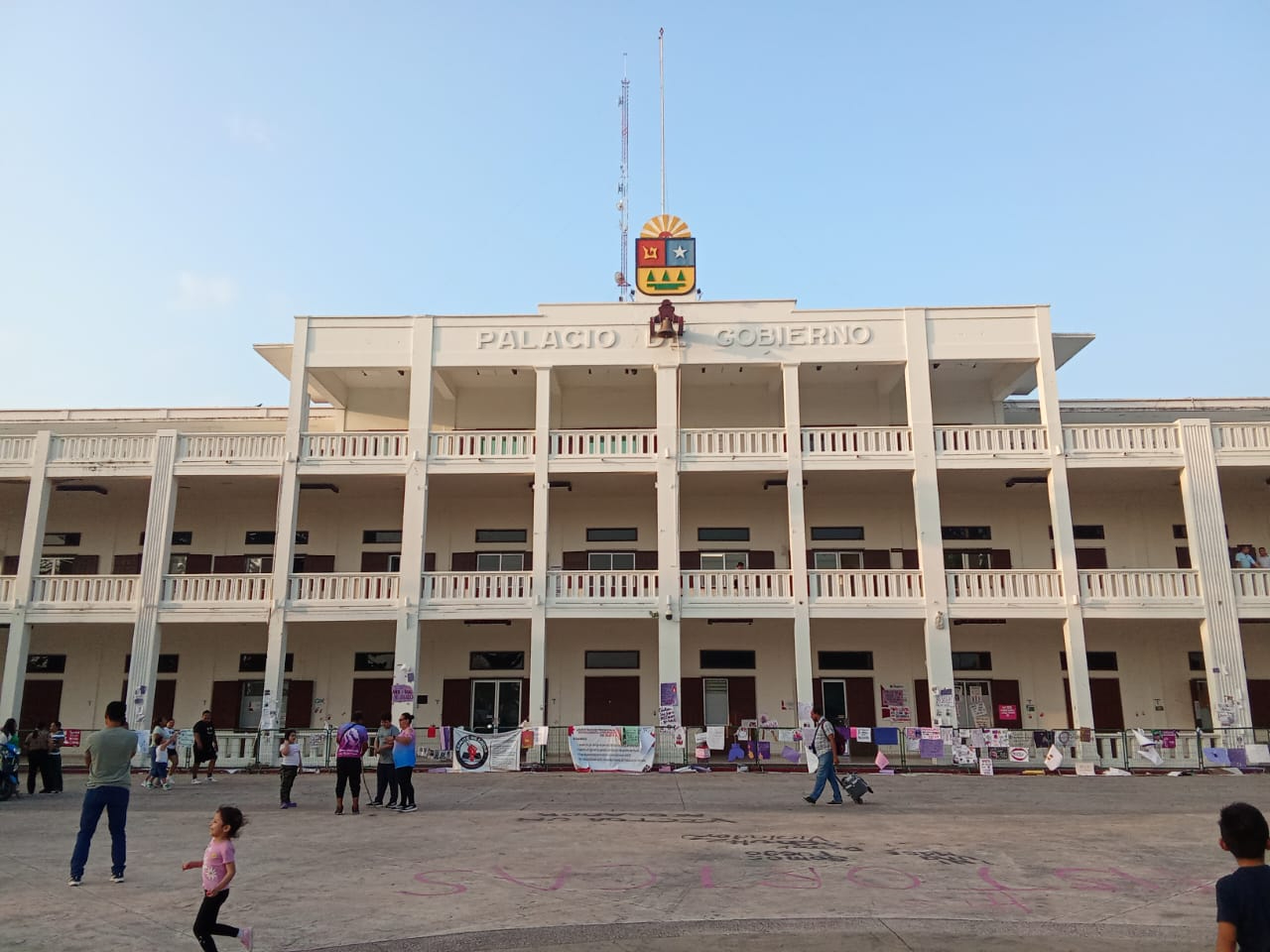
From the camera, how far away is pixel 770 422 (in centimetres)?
2809

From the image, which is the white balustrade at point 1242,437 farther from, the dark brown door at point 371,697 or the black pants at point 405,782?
the dark brown door at point 371,697

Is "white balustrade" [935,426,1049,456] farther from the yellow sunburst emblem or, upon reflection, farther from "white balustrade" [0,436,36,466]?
"white balustrade" [0,436,36,466]

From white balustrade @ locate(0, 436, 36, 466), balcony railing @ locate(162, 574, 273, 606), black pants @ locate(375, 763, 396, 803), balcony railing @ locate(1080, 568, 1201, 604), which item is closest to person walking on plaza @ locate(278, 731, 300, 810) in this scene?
black pants @ locate(375, 763, 396, 803)

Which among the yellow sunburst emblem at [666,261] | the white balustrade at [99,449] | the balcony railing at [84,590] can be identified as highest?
the yellow sunburst emblem at [666,261]

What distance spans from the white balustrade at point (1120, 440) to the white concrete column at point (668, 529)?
10.4 metres

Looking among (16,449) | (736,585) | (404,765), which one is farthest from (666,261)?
(16,449)

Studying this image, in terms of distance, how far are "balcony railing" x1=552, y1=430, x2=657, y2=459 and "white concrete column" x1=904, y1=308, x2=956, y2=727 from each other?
709 centimetres

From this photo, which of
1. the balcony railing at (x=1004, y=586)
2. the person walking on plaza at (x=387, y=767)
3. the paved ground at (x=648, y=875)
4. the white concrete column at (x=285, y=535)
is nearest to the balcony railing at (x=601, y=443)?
the white concrete column at (x=285, y=535)

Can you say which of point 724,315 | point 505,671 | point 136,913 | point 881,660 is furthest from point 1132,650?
point 136,913

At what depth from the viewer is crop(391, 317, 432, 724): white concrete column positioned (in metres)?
23.8

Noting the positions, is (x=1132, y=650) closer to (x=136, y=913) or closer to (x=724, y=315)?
(x=724, y=315)

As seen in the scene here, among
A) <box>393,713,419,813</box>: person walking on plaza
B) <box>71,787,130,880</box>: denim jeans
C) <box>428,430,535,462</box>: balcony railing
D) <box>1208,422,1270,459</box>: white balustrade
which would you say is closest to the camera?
<box>71,787,130,880</box>: denim jeans

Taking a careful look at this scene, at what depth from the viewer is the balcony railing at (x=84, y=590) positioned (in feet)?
81.9

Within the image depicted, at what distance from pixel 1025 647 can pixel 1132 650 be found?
9.75 ft
